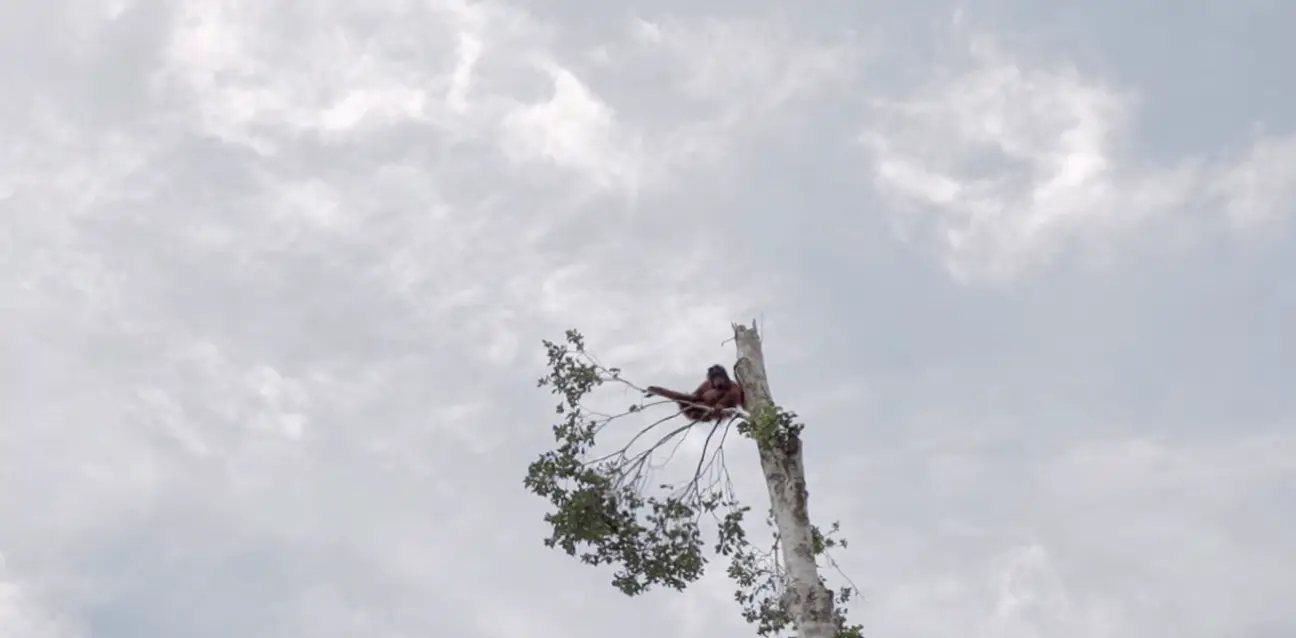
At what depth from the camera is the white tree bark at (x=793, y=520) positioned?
1298 centimetres

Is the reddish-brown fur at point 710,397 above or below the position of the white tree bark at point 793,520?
above

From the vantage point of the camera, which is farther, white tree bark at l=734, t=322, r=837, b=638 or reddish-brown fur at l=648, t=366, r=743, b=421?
reddish-brown fur at l=648, t=366, r=743, b=421

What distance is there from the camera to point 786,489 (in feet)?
45.5

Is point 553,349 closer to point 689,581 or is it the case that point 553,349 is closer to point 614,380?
point 614,380

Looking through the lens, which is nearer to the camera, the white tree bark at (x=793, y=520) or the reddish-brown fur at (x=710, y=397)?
the white tree bark at (x=793, y=520)

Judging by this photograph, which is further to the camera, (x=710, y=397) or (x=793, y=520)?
(x=710, y=397)

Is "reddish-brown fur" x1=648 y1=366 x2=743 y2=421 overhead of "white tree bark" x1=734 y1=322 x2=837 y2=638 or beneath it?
overhead

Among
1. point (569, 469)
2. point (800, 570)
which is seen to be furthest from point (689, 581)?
point (800, 570)

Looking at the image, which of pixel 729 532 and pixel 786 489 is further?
pixel 729 532

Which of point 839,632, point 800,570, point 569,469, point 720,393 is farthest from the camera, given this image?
point 720,393

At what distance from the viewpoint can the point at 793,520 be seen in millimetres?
13727

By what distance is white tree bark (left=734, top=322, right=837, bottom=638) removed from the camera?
42.6 feet

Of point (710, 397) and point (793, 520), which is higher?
point (710, 397)

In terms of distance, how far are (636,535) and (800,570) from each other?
3479 mm
